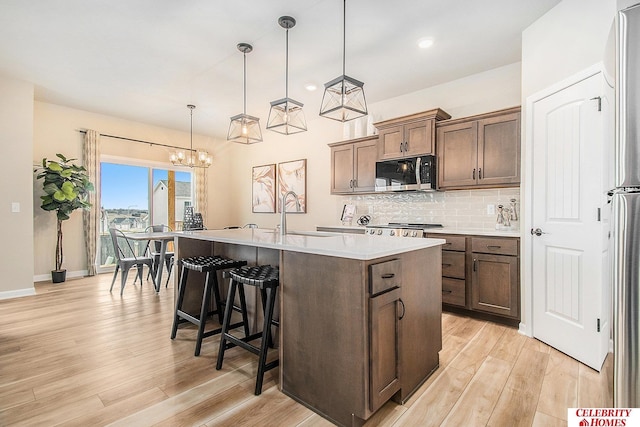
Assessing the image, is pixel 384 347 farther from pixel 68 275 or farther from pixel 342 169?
pixel 68 275

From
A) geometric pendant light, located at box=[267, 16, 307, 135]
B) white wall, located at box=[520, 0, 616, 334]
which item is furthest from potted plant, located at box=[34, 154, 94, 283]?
white wall, located at box=[520, 0, 616, 334]

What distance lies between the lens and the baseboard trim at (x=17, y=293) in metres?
3.97

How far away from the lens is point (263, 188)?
658cm

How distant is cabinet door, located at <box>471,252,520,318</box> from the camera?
116 inches

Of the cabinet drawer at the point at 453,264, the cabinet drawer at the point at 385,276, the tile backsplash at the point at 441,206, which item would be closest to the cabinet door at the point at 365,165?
the tile backsplash at the point at 441,206

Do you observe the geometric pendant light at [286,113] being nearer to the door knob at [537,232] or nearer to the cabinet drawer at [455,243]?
the cabinet drawer at [455,243]

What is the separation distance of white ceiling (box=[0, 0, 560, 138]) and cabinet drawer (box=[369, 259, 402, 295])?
2175mm

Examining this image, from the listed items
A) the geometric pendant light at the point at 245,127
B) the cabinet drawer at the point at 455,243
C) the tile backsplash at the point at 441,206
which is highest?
the geometric pendant light at the point at 245,127

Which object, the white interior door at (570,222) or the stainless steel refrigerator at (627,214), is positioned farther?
the white interior door at (570,222)

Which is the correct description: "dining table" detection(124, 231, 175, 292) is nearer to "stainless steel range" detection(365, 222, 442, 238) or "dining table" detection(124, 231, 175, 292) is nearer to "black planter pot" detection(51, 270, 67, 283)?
"black planter pot" detection(51, 270, 67, 283)

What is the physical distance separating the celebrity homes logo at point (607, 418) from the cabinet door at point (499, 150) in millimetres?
2445

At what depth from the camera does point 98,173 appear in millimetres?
5375

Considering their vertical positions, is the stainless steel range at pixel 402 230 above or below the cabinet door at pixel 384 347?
above

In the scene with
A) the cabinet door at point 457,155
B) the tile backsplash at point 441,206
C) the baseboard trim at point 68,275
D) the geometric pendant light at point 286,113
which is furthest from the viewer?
the baseboard trim at point 68,275
